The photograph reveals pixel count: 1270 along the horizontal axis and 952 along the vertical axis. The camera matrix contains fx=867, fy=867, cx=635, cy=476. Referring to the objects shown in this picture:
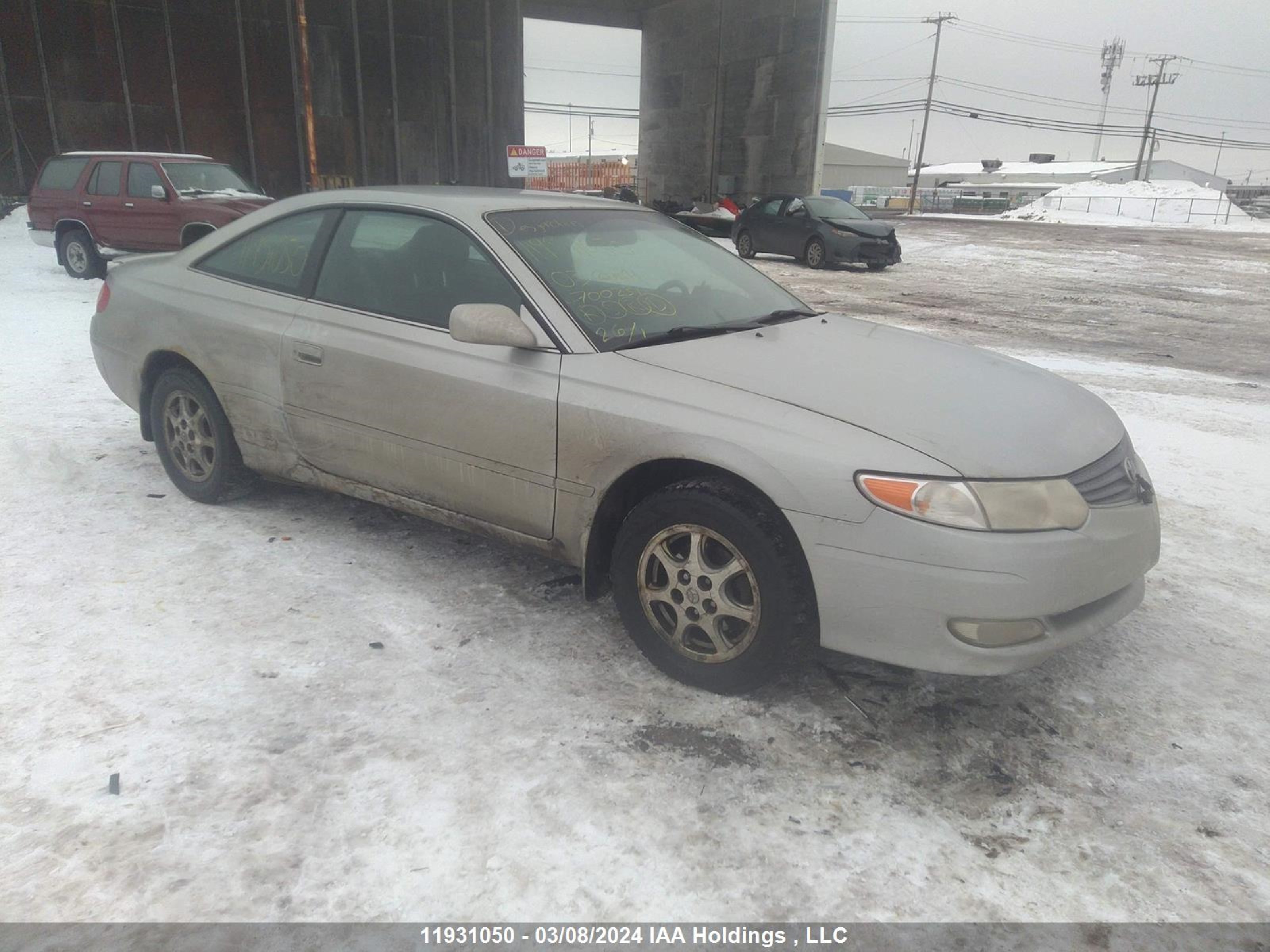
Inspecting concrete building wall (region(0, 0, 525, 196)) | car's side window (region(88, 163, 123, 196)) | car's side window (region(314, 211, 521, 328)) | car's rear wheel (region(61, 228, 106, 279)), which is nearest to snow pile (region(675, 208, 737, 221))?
concrete building wall (region(0, 0, 525, 196))

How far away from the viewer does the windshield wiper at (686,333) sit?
302 cm

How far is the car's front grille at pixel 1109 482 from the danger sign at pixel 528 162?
43.4 feet

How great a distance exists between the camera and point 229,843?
2129 millimetres

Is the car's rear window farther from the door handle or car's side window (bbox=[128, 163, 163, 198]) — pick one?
the door handle

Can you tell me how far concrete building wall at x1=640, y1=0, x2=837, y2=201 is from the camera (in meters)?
28.3

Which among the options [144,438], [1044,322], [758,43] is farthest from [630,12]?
[144,438]

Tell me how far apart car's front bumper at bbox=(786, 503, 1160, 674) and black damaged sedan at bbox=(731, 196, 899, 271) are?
15.2 metres

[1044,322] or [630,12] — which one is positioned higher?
[630,12]

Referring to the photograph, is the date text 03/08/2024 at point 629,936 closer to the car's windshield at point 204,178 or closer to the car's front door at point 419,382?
the car's front door at point 419,382

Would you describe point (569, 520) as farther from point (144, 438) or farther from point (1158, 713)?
point (144, 438)

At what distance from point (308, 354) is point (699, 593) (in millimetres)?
1960

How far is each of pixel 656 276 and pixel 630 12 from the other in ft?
111

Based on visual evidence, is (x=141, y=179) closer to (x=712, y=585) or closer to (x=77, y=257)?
(x=77, y=257)

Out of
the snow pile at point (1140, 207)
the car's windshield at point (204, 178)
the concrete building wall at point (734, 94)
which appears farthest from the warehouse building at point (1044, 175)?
the car's windshield at point (204, 178)
